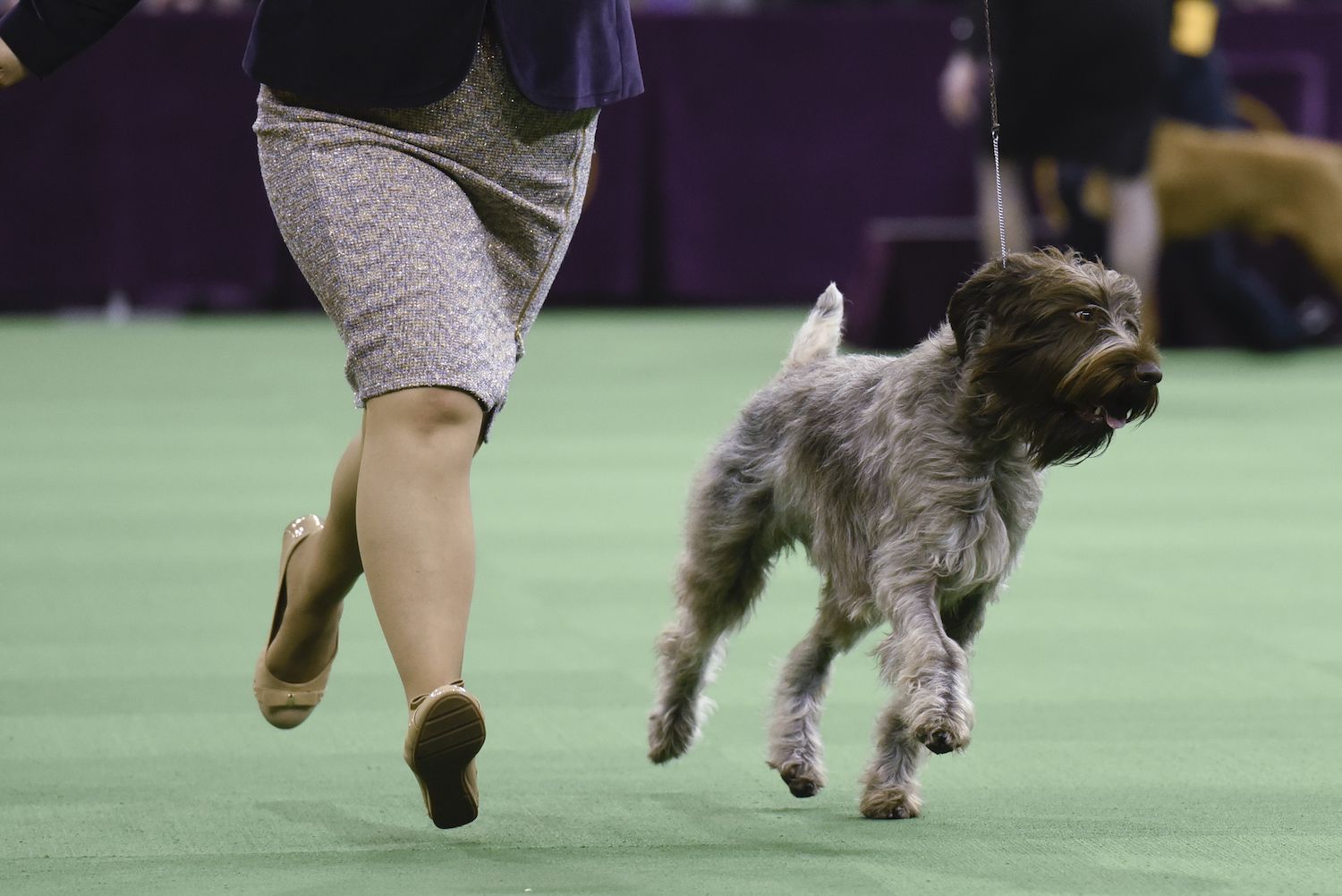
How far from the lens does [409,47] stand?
121 inches

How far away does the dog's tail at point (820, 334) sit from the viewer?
3.82 meters

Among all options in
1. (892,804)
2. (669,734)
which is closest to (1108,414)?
(892,804)

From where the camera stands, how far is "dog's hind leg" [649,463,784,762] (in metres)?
3.71

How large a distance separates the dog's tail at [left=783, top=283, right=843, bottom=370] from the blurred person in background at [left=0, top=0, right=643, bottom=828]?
70cm

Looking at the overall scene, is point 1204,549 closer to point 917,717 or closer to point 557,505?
point 557,505

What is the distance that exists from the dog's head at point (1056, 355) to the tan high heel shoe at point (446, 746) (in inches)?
35.7

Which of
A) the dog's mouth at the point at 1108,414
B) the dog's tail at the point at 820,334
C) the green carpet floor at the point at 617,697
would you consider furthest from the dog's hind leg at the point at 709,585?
the dog's mouth at the point at 1108,414

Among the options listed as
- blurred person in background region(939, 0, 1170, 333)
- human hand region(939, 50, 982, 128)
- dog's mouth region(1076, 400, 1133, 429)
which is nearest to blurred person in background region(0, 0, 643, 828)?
dog's mouth region(1076, 400, 1133, 429)

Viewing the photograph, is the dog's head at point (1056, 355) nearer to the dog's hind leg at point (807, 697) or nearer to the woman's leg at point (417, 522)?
the dog's hind leg at point (807, 697)

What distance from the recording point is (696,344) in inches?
452

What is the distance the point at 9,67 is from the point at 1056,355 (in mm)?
1578

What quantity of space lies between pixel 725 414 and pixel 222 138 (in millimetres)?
5040

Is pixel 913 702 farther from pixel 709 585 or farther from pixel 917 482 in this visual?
pixel 709 585

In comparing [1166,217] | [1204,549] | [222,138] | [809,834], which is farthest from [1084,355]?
[222,138]
